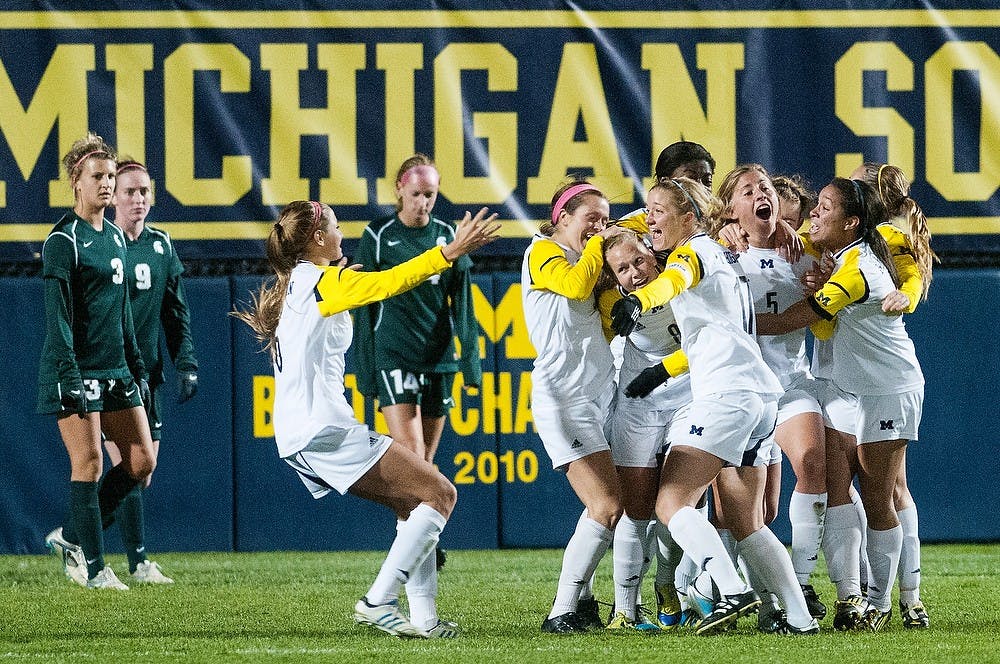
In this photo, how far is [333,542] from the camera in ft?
31.0

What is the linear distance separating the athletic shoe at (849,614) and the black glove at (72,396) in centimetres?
385

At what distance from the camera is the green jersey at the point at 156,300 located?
8148 millimetres

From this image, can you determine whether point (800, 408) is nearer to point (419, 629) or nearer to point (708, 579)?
point (708, 579)

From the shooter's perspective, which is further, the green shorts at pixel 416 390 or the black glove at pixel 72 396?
the green shorts at pixel 416 390

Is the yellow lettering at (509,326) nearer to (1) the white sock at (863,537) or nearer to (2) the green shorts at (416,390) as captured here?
(2) the green shorts at (416,390)

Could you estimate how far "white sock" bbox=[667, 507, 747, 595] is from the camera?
5402 millimetres

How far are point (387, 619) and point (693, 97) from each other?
4994 millimetres

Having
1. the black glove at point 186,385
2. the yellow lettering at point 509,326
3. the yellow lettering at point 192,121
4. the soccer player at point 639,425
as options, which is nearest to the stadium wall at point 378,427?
the yellow lettering at point 509,326

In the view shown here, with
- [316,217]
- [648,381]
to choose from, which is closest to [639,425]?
[648,381]

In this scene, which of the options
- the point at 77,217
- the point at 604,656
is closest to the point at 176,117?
the point at 77,217

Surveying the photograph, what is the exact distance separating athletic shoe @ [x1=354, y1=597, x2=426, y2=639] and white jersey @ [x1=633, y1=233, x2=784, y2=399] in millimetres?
1398

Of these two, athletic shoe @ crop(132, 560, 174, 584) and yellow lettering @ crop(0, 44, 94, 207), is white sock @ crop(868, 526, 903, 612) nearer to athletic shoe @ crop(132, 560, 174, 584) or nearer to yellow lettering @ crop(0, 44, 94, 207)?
athletic shoe @ crop(132, 560, 174, 584)

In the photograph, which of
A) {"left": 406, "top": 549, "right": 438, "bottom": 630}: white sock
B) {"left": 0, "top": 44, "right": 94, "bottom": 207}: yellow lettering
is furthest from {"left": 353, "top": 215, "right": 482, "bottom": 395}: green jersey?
{"left": 406, "top": 549, "right": 438, "bottom": 630}: white sock

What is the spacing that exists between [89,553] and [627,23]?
4.69 metres
